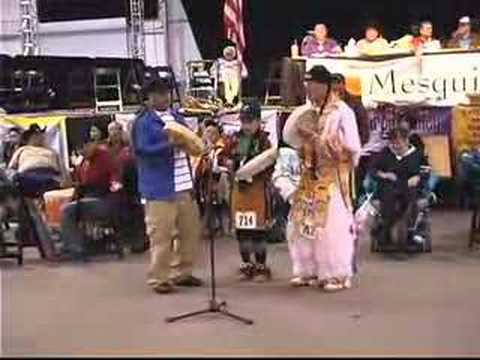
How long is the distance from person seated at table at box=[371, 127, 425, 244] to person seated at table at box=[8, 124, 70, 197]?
116 inches

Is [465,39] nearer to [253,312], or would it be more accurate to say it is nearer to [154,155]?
[154,155]

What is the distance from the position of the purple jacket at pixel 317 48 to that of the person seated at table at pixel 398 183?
3.44 m

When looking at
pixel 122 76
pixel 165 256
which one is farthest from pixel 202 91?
pixel 165 256

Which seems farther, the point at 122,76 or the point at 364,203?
the point at 122,76

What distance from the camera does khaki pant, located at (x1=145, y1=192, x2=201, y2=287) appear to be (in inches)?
276

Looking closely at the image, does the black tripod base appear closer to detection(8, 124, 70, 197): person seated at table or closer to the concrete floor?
the concrete floor

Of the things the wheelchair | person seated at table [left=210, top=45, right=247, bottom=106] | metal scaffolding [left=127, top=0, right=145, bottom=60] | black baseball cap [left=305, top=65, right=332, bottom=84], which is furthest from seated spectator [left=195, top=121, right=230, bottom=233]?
metal scaffolding [left=127, top=0, right=145, bottom=60]

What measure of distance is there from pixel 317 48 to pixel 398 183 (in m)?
3.96

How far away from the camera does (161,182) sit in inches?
275

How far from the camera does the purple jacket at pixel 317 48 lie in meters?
11.9

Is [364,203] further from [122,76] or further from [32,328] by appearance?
[122,76]

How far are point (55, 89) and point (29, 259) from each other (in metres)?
5.87

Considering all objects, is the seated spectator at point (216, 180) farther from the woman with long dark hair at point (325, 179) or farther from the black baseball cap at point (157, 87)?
the woman with long dark hair at point (325, 179)

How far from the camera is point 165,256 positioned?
279 inches
